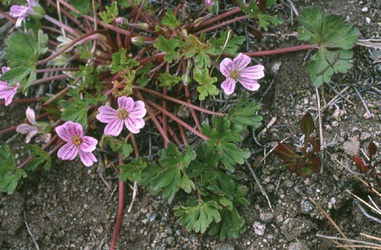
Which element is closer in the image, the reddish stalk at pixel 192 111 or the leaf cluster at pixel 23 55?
the leaf cluster at pixel 23 55

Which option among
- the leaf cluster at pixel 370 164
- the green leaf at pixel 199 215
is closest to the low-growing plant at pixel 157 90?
the green leaf at pixel 199 215

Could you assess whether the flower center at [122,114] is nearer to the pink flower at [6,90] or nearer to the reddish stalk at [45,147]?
the reddish stalk at [45,147]

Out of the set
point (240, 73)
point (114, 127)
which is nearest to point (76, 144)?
point (114, 127)

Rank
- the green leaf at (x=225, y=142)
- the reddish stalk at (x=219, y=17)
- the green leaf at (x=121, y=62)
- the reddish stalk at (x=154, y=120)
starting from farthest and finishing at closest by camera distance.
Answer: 1. the reddish stalk at (x=219, y=17)
2. the reddish stalk at (x=154, y=120)
3. the green leaf at (x=121, y=62)
4. the green leaf at (x=225, y=142)

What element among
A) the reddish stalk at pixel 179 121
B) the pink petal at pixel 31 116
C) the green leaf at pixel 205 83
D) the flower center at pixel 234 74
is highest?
the flower center at pixel 234 74

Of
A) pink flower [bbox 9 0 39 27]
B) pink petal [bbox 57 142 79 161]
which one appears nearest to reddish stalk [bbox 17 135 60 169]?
pink petal [bbox 57 142 79 161]

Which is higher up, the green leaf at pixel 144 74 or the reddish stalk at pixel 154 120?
the green leaf at pixel 144 74

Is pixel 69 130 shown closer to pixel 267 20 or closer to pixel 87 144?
pixel 87 144

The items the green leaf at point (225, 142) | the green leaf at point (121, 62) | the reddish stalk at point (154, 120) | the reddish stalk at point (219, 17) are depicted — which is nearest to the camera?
Result: the green leaf at point (225, 142)
